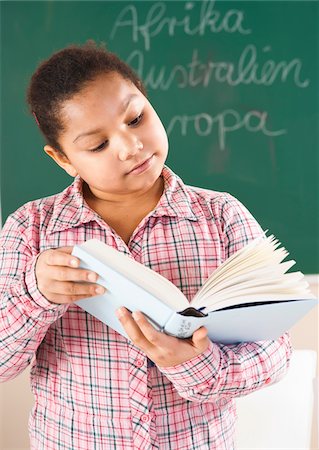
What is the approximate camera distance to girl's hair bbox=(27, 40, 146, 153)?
102 cm

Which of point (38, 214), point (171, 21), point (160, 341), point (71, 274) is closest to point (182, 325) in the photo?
point (160, 341)

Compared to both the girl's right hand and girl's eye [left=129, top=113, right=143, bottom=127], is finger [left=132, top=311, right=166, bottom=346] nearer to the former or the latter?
the girl's right hand

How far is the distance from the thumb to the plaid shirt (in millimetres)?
89

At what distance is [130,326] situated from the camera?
0.88m

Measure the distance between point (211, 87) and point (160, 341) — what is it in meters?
1.73

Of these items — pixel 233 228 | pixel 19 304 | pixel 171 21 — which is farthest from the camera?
pixel 171 21

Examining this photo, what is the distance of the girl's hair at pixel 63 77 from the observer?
1.02 meters

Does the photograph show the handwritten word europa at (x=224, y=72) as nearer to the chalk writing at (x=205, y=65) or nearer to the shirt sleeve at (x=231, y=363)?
the chalk writing at (x=205, y=65)

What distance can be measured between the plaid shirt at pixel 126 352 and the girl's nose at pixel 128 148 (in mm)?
119

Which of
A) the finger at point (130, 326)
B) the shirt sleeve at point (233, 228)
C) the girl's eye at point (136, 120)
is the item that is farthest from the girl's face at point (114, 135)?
the finger at point (130, 326)

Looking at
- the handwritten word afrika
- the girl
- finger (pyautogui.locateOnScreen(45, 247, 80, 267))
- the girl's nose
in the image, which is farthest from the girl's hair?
the handwritten word afrika

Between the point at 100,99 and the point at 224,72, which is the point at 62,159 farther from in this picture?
the point at 224,72

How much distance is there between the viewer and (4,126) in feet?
7.97

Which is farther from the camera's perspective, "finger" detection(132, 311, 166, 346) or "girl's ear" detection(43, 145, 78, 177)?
"girl's ear" detection(43, 145, 78, 177)
